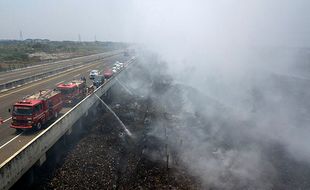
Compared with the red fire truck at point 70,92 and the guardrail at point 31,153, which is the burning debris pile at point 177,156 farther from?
the red fire truck at point 70,92

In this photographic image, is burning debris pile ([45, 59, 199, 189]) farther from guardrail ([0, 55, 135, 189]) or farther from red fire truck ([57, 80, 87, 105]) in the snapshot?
red fire truck ([57, 80, 87, 105])

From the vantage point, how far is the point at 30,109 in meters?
22.8

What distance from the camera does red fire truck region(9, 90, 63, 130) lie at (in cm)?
2266

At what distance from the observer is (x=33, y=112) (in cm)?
2295

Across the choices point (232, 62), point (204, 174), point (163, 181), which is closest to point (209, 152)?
point (204, 174)

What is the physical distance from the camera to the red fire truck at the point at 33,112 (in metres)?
22.7

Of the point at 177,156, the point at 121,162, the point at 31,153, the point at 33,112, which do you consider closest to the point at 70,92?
the point at 33,112

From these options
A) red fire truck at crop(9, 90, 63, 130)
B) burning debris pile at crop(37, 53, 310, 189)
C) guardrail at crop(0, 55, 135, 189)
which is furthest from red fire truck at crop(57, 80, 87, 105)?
guardrail at crop(0, 55, 135, 189)

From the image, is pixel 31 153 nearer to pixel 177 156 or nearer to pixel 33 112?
pixel 33 112

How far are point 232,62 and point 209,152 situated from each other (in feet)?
196

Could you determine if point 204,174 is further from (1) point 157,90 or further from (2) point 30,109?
(1) point 157,90

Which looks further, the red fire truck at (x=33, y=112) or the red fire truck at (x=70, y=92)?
the red fire truck at (x=70, y=92)

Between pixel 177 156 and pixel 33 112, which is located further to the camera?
pixel 177 156

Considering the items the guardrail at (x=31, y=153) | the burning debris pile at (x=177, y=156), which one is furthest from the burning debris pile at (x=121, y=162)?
the guardrail at (x=31, y=153)
